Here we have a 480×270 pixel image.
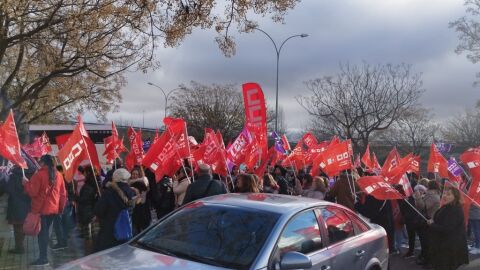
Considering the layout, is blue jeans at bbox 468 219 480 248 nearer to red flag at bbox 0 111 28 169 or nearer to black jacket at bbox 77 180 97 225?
black jacket at bbox 77 180 97 225

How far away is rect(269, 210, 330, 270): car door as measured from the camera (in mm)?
4527

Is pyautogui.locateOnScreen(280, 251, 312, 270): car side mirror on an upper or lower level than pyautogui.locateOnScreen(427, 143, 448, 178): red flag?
lower

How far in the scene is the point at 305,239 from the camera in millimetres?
4816

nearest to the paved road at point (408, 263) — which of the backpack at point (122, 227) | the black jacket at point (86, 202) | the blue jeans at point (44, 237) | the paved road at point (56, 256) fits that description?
the paved road at point (56, 256)

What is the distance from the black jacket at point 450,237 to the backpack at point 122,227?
14.4 ft

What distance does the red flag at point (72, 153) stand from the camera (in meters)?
8.23

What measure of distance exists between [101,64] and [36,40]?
122 inches

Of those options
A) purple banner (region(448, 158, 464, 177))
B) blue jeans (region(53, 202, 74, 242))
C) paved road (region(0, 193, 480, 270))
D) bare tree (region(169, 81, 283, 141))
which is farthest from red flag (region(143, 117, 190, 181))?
bare tree (region(169, 81, 283, 141))

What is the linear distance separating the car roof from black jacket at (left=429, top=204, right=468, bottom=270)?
3011 millimetres

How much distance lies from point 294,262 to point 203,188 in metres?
3.72

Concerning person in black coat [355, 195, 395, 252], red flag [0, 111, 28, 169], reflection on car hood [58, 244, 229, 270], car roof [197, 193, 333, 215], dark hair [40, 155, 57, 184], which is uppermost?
red flag [0, 111, 28, 169]

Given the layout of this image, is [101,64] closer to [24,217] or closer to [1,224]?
[1,224]

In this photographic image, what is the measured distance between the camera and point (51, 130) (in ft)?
110

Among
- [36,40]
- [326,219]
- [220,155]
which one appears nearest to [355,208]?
[220,155]
